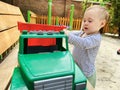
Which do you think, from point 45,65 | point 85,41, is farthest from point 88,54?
point 45,65

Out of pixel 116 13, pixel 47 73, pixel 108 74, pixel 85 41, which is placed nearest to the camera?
pixel 47 73

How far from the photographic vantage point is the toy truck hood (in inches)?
24.5

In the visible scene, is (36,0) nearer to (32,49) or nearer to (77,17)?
(77,17)

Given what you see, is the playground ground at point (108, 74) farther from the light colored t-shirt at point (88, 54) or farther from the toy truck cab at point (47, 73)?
the toy truck cab at point (47, 73)

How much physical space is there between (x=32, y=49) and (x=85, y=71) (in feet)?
1.58

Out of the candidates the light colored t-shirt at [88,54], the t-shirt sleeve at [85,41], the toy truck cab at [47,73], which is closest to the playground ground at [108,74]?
the light colored t-shirt at [88,54]

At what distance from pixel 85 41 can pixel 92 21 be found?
155 millimetres

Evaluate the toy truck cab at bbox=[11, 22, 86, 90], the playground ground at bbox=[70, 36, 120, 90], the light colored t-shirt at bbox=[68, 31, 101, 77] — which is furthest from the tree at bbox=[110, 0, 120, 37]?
the toy truck cab at bbox=[11, 22, 86, 90]

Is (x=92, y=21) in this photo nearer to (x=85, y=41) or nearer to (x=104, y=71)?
(x=85, y=41)

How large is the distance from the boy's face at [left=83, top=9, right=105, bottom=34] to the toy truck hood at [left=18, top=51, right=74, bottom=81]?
1.39ft

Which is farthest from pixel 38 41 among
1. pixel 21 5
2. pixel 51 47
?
pixel 21 5

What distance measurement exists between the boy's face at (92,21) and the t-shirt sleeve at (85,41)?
0.20 ft

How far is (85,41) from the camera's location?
41.8 inches

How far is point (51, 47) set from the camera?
0.96 m
